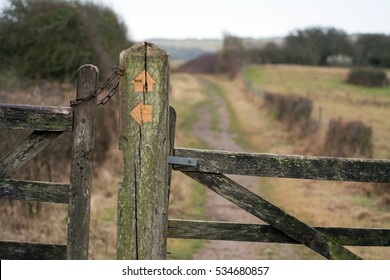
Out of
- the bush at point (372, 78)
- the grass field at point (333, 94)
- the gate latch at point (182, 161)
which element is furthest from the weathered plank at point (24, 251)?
the bush at point (372, 78)

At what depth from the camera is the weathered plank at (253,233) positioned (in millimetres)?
3904

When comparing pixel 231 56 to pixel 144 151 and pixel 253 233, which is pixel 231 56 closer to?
pixel 253 233

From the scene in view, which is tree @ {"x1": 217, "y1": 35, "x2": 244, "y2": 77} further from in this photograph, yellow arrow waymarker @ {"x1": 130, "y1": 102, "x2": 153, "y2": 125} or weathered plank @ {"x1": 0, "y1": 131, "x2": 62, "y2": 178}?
yellow arrow waymarker @ {"x1": 130, "y1": 102, "x2": 153, "y2": 125}

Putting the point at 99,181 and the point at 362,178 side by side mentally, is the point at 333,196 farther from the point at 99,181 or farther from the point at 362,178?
the point at 362,178

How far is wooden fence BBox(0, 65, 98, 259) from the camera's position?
356 cm

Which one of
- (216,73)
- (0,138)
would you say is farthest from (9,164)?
(216,73)

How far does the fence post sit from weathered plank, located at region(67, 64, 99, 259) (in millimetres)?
290

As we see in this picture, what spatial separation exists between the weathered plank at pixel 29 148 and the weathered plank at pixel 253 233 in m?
1.03

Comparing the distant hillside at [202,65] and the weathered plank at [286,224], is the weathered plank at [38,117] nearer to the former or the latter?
the weathered plank at [286,224]

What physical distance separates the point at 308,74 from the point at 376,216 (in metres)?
51.9

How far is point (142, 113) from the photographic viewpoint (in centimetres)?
334

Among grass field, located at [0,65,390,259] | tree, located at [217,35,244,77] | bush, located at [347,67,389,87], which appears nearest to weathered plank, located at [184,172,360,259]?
grass field, located at [0,65,390,259]

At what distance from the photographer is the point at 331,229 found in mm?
4078
